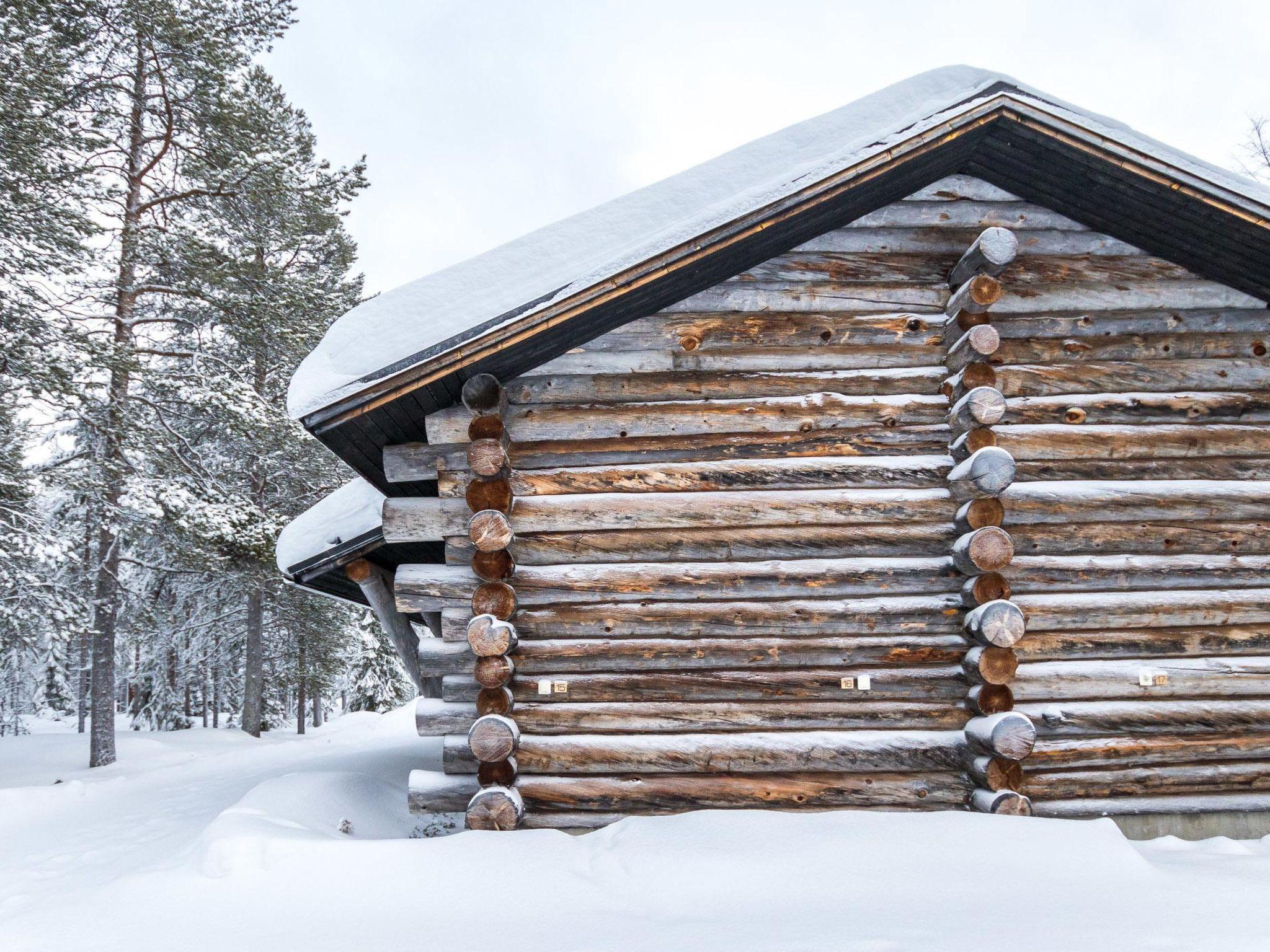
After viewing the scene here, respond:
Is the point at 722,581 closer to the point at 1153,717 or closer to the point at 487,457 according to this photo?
the point at 487,457

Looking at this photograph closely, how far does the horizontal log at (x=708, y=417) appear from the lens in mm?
5039

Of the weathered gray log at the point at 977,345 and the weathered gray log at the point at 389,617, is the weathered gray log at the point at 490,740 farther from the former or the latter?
the weathered gray log at the point at 977,345

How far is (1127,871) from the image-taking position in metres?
3.70

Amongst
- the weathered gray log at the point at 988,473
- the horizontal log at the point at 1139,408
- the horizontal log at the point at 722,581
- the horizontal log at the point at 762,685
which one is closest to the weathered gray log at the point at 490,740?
the horizontal log at the point at 762,685

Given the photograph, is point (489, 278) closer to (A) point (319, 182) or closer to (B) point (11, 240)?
(B) point (11, 240)

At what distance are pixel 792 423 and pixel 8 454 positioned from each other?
1302 cm

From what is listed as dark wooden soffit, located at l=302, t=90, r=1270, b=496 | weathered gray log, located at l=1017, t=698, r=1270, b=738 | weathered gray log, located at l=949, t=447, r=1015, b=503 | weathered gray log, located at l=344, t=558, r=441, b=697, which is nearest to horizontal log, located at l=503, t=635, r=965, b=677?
weathered gray log, located at l=1017, t=698, r=1270, b=738

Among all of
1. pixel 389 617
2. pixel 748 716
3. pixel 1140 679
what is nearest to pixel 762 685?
pixel 748 716

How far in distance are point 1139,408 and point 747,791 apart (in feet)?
13.0

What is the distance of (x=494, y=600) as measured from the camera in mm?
4699

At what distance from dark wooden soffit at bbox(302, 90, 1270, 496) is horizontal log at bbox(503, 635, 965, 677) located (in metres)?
1.93

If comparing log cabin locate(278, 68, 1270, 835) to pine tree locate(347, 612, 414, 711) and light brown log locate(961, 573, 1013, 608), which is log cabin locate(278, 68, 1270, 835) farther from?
pine tree locate(347, 612, 414, 711)

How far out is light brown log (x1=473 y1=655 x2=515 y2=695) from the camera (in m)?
4.58

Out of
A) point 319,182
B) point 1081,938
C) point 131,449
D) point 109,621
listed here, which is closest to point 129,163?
point 319,182
